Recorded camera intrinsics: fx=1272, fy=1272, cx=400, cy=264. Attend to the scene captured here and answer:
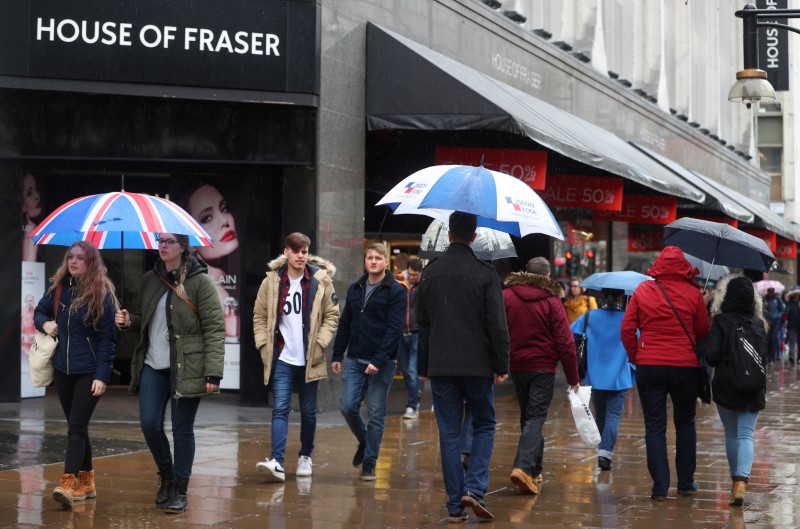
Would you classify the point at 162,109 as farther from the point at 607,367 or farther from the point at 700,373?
the point at 700,373

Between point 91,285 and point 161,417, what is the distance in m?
0.97

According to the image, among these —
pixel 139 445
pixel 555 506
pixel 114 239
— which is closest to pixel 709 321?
pixel 555 506

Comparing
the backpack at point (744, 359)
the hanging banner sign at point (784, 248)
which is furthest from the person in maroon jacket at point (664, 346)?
the hanging banner sign at point (784, 248)

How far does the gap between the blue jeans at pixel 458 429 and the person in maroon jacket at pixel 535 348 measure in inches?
42.0

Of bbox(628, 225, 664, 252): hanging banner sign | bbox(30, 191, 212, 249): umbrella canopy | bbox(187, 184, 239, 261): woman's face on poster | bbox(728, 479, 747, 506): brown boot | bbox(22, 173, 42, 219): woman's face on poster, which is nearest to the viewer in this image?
bbox(30, 191, 212, 249): umbrella canopy

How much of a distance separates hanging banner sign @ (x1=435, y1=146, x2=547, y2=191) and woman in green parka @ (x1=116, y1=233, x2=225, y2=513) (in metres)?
8.07

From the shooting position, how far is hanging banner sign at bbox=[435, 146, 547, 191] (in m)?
16.1

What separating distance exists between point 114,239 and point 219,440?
3232 mm

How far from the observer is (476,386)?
25.9ft

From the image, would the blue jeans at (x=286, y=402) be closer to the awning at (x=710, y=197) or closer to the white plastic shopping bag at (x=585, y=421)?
the white plastic shopping bag at (x=585, y=421)

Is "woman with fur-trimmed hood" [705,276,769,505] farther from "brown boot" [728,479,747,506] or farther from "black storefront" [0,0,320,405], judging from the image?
"black storefront" [0,0,320,405]

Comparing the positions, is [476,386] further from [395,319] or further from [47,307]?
[47,307]

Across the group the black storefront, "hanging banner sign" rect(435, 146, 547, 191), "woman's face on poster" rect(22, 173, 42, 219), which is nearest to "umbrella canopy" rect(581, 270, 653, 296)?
the black storefront

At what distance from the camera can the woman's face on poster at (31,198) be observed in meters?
14.7
